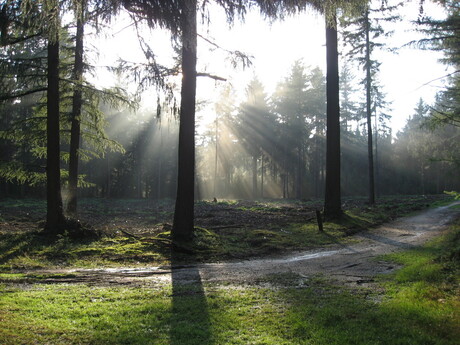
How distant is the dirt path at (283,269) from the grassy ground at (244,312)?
1.87 ft

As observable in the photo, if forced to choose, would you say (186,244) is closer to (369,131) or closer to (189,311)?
(189,311)

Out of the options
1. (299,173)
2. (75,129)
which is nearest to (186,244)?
(75,129)

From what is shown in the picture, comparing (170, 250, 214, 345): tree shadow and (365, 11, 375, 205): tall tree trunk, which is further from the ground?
(365, 11, 375, 205): tall tree trunk

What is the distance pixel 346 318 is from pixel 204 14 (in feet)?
23.1

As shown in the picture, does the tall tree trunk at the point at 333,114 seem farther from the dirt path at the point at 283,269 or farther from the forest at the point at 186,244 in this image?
the dirt path at the point at 283,269

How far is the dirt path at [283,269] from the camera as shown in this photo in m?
6.86

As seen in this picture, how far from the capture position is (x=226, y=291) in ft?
19.5

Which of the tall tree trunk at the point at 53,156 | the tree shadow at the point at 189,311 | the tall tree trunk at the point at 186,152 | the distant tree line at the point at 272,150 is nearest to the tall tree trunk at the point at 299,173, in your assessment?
the distant tree line at the point at 272,150

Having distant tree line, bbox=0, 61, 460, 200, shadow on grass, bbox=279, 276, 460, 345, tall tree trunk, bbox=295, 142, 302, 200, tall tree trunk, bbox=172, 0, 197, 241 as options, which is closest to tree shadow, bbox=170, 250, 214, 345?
shadow on grass, bbox=279, 276, 460, 345

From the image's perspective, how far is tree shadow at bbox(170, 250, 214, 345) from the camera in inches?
156

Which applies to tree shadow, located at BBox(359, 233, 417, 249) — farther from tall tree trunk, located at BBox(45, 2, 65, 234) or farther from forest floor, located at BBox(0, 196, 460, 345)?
tall tree trunk, located at BBox(45, 2, 65, 234)

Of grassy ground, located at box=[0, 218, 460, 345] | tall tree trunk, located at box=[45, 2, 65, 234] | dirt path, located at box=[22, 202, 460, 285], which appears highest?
tall tree trunk, located at box=[45, 2, 65, 234]

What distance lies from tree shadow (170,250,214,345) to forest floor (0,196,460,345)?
0.06 ft

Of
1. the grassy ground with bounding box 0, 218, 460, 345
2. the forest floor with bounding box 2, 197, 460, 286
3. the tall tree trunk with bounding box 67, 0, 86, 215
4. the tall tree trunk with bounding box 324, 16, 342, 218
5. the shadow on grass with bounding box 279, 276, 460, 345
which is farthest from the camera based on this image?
the tall tree trunk with bounding box 324, 16, 342, 218
